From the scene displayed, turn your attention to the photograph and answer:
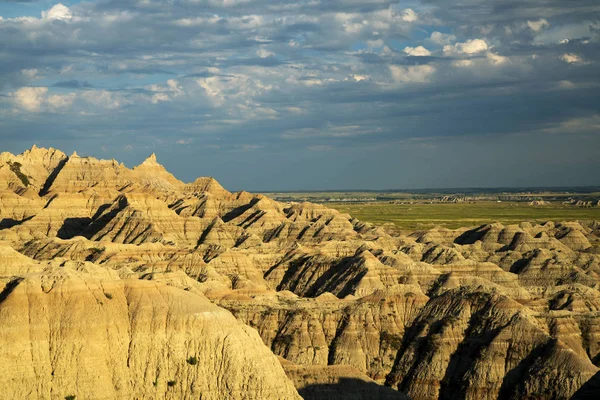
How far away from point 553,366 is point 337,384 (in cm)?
2334

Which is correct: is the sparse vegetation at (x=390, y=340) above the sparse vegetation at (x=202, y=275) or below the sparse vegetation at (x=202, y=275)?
below

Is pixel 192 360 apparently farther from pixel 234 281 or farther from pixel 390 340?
pixel 234 281

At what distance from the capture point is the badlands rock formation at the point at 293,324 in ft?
216

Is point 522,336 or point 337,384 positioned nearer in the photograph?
point 337,384

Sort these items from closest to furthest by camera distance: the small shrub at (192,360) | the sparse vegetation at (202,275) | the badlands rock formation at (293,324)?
Result: 1. the badlands rock formation at (293,324)
2. the small shrub at (192,360)
3. the sparse vegetation at (202,275)

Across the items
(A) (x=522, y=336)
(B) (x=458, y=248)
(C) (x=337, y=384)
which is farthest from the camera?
(B) (x=458, y=248)

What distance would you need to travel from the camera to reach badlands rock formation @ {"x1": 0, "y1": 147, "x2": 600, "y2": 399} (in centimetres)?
6575

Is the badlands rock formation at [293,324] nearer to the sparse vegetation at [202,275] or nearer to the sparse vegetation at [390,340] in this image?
the sparse vegetation at [390,340]

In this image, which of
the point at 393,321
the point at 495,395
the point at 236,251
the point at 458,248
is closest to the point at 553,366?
the point at 495,395

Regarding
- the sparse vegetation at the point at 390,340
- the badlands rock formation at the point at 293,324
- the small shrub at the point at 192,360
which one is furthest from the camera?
the sparse vegetation at the point at 390,340

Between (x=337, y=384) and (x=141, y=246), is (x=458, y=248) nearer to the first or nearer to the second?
(x=141, y=246)

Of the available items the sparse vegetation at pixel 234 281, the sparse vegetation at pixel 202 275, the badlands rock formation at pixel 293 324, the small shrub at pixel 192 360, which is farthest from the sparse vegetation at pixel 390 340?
the sparse vegetation at pixel 202 275

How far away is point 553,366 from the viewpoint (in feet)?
299

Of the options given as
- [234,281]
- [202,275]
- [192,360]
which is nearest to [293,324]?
[234,281]
